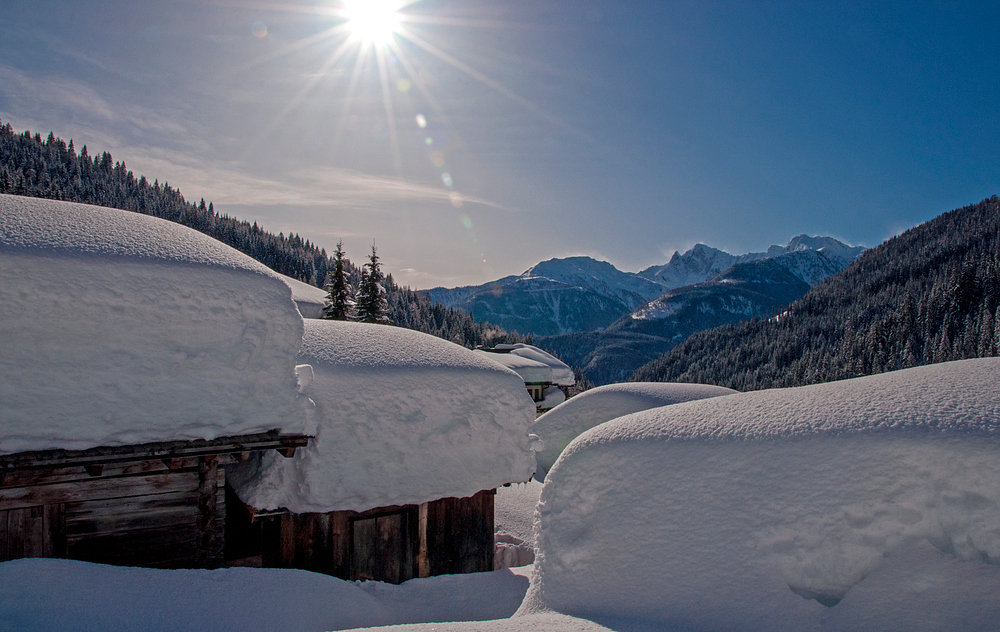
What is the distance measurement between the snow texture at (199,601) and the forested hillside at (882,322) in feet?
270

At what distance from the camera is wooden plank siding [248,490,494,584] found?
7121 mm

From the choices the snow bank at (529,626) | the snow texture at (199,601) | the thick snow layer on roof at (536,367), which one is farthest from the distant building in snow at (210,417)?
the thick snow layer on roof at (536,367)

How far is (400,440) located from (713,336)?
148 m

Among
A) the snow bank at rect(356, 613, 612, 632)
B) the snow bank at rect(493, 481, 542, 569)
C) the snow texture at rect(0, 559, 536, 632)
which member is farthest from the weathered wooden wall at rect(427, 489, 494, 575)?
the snow bank at rect(356, 613, 612, 632)

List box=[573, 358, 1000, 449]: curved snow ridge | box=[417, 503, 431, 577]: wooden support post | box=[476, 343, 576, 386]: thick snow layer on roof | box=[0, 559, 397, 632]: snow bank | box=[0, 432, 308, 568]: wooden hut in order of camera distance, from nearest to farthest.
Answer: box=[573, 358, 1000, 449]: curved snow ridge < box=[0, 559, 397, 632]: snow bank < box=[0, 432, 308, 568]: wooden hut < box=[417, 503, 431, 577]: wooden support post < box=[476, 343, 576, 386]: thick snow layer on roof

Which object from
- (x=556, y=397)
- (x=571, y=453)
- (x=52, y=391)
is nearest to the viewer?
(x=52, y=391)

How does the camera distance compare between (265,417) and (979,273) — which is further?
(979,273)

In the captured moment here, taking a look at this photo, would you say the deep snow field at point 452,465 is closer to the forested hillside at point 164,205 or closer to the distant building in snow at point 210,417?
the distant building in snow at point 210,417

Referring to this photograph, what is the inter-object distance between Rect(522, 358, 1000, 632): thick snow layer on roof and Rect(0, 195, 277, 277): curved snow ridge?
195 inches

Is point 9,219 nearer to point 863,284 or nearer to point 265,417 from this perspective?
point 265,417

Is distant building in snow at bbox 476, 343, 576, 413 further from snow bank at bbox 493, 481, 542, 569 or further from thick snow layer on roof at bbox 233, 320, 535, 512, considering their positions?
thick snow layer on roof at bbox 233, 320, 535, 512

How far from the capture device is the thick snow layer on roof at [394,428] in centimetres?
671

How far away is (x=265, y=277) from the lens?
20.1ft

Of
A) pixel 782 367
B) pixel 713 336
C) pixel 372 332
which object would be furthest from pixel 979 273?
pixel 372 332
